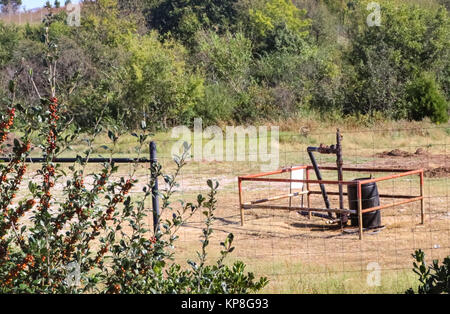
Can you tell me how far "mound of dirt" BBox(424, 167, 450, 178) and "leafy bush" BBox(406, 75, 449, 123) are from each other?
11.3m

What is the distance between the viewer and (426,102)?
27359 millimetres

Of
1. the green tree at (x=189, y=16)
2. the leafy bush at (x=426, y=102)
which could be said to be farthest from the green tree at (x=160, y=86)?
the green tree at (x=189, y=16)

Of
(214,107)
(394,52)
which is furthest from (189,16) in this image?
(394,52)

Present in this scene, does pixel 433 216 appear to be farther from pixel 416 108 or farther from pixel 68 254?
pixel 416 108

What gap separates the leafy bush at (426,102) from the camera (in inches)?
1050

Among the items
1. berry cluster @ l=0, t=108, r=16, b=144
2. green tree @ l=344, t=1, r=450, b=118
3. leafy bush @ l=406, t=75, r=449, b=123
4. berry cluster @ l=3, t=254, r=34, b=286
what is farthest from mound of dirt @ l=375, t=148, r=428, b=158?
berry cluster @ l=3, t=254, r=34, b=286

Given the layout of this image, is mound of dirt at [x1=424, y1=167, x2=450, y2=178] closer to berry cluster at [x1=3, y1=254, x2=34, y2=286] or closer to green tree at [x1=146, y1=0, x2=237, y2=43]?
berry cluster at [x1=3, y1=254, x2=34, y2=286]

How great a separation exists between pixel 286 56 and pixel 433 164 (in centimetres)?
2328

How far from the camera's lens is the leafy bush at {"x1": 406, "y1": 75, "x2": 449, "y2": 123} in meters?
26.7

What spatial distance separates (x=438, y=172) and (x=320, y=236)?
6728 mm

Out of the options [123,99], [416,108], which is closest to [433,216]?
[416,108]

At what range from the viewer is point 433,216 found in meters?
10.8
